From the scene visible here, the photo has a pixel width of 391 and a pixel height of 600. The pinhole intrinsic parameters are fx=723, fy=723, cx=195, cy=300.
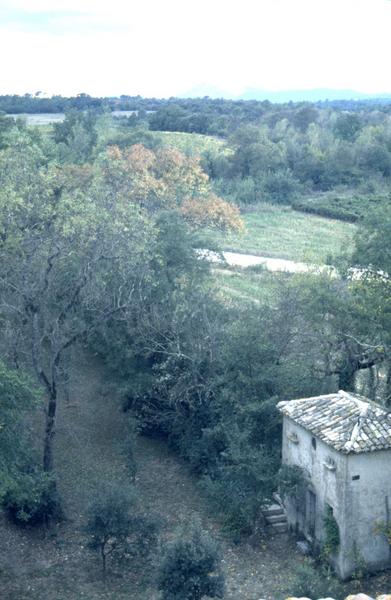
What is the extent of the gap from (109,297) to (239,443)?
538 cm

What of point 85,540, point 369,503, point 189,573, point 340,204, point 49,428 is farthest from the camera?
point 340,204

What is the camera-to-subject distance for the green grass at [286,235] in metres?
45.8

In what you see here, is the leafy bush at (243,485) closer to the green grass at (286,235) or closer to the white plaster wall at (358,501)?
the white plaster wall at (358,501)

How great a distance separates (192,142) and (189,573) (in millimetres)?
65284

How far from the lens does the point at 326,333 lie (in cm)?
2047

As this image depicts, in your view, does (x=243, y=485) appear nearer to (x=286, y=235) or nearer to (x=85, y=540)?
(x=85, y=540)

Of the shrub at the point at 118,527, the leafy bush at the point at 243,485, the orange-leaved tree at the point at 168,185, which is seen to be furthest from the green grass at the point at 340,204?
the shrub at the point at 118,527

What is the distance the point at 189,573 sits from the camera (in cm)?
1262

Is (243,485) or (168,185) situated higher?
(168,185)

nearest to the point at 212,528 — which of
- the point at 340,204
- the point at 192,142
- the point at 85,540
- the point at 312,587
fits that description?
the point at 85,540

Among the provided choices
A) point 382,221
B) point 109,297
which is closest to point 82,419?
point 109,297

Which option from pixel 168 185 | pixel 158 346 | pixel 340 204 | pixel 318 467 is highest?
pixel 168 185

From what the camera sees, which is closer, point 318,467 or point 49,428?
point 318,467

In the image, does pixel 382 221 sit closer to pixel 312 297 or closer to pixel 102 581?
pixel 312 297
